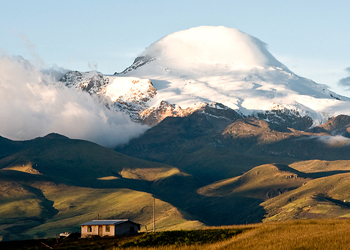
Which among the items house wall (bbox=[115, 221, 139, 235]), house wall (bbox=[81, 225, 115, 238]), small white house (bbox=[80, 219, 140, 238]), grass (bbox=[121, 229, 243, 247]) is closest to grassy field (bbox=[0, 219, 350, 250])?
grass (bbox=[121, 229, 243, 247])

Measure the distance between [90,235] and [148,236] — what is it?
25534mm


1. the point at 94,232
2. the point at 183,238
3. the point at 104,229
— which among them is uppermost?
the point at 104,229

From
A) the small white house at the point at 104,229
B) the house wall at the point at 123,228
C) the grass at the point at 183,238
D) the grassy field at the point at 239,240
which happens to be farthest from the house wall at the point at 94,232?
the grass at the point at 183,238

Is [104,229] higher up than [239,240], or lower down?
higher up

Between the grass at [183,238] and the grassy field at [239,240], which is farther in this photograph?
the grass at [183,238]


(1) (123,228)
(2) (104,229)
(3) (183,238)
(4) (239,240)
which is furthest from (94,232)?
(4) (239,240)

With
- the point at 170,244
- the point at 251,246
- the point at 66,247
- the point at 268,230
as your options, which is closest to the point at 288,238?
the point at 251,246

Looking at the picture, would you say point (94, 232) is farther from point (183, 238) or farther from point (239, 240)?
point (239, 240)

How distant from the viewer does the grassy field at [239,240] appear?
87700mm

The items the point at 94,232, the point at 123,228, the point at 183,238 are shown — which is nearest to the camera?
the point at 183,238

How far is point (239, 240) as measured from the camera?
98750 mm

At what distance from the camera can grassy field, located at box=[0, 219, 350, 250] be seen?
288 feet

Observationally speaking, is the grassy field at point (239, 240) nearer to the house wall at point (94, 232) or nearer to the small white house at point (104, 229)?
the house wall at point (94, 232)

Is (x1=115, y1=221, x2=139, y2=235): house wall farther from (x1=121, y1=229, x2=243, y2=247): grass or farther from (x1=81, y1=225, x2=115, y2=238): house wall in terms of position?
(x1=121, y1=229, x2=243, y2=247): grass
